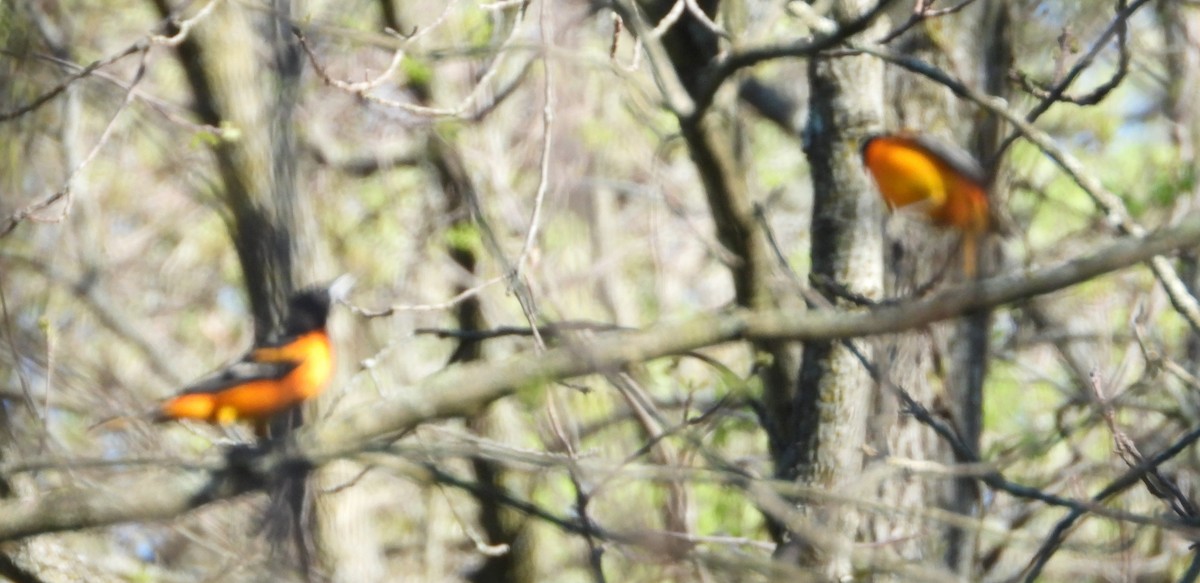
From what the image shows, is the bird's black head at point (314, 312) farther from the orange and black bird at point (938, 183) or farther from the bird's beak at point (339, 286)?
the orange and black bird at point (938, 183)

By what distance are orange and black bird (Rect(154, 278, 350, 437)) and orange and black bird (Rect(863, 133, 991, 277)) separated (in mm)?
2307

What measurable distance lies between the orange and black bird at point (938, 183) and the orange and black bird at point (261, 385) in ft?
7.57

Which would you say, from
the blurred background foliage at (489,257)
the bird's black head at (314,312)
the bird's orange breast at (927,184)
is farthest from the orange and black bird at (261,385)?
the bird's orange breast at (927,184)

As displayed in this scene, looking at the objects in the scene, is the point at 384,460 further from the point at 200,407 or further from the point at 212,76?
the point at 212,76

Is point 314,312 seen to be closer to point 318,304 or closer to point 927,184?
point 318,304

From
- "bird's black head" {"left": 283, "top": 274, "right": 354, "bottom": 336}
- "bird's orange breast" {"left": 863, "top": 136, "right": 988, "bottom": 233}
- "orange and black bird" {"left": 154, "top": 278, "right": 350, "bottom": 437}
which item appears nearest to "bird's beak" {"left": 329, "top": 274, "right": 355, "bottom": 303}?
"bird's black head" {"left": 283, "top": 274, "right": 354, "bottom": 336}

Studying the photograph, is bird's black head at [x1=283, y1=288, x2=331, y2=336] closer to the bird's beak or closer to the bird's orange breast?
the bird's beak

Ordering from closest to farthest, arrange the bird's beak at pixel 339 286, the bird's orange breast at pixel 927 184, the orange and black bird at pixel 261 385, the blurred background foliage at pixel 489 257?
the blurred background foliage at pixel 489 257, the bird's orange breast at pixel 927 184, the orange and black bird at pixel 261 385, the bird's beak at pixel 339 286

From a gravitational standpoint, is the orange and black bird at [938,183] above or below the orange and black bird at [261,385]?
above

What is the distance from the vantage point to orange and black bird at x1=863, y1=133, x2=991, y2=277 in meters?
4.65

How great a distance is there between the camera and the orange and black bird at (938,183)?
465 cm

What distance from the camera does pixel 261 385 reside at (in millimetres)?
5715

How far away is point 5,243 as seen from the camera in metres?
Result: 4.97

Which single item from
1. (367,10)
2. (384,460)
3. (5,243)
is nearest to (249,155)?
(5,243)
